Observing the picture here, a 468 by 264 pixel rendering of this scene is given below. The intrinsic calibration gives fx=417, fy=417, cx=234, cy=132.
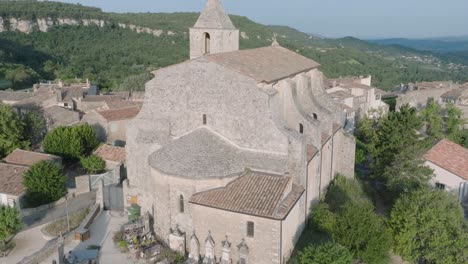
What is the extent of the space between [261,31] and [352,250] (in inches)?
4667

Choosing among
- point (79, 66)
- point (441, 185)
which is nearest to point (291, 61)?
point (441, 185)

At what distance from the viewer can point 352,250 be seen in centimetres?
2281

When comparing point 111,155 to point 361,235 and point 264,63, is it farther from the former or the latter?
point 361,235

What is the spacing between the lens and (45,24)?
114875 mm

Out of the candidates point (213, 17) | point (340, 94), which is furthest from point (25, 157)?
point (340, 94)

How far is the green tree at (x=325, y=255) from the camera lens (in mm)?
17625

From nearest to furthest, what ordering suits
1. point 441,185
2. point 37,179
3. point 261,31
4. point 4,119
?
1. point 37,179
2. point 441,185
3. point 4,119
4. point 261,31

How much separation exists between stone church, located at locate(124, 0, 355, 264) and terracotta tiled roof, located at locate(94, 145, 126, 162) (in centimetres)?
1020

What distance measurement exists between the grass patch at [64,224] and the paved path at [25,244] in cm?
68

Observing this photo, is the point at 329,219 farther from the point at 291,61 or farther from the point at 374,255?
the point at 291,61

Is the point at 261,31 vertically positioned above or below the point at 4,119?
above

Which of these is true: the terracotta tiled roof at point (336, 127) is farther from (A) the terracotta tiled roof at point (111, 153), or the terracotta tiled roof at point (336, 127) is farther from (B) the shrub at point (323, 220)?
(A) the terracotta tiled roof at point (111, 153)

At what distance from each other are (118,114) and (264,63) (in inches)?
981

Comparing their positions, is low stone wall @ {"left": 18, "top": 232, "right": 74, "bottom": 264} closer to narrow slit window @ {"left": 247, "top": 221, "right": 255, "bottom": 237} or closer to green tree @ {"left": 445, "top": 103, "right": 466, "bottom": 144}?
narrow slit window @ {"left": 247, "top": 221, "right": 255, "bottom": 237}
